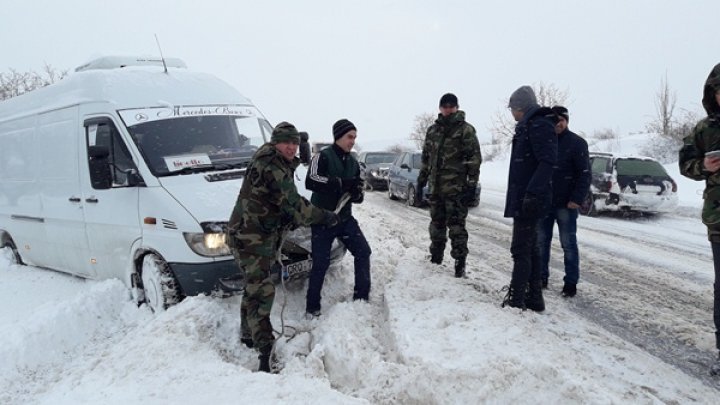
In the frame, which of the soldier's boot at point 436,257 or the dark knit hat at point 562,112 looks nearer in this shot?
the dark knit hat at point 562,112

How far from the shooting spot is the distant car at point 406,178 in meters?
13.0

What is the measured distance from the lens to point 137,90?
5.09 m

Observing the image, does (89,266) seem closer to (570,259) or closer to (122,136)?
(122,136)

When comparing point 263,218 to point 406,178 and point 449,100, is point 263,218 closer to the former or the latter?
point 449,100

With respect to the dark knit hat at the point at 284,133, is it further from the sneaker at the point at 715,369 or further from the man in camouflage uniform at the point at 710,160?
the sneaker at the point at 715,369

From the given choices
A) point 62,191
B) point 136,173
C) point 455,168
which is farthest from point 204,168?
point 455,168

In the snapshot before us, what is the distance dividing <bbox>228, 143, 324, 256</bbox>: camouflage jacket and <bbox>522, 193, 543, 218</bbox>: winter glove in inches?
78.9

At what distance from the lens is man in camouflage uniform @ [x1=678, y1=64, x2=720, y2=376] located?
3240 millimetres

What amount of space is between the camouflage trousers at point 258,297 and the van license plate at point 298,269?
2.03 ft

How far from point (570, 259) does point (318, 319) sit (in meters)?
2.86

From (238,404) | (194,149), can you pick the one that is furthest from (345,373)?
(194,149)

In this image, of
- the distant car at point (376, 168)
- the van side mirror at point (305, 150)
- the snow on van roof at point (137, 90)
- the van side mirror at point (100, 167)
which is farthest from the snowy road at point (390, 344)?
the distant car at point (376, 168)

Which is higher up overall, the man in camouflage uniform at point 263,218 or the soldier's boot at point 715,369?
the man in camouflage uniform at point 263,218

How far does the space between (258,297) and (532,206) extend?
2530mm
